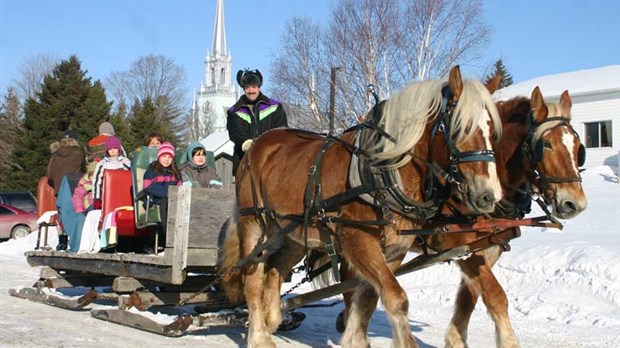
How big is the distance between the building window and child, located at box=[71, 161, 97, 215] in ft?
85.1

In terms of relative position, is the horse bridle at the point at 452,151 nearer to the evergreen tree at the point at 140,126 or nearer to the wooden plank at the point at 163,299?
the wooden plank at the point at 163,299

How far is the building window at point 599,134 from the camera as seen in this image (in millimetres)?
30938

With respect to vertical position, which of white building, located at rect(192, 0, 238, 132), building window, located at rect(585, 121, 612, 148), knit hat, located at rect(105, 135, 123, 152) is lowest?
knit hat, located at rect(105, 135, 123, 152)

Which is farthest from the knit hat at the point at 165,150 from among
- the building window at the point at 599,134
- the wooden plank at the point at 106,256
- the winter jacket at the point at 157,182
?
the building window at the point at 599,134

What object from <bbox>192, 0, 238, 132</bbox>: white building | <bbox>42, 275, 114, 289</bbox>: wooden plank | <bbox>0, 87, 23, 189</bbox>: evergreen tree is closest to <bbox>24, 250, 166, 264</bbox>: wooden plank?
<bbox>42, 275, 114, 289</bbox>: wooden plank

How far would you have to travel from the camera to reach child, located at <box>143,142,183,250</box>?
7.85 m

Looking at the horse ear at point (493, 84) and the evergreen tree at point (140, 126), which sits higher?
the evergreen tree at point (140, 126)

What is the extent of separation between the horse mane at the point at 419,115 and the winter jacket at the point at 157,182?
3.12 metres

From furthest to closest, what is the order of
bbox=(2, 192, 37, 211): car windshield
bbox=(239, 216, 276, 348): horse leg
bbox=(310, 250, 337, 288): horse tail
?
1. bbox=(2, 192, 37, 211): car windshield
2. bbox=(310, 250, 337, 288): horse tail
3. bbox=(239, 216, 276, 348): horse leg

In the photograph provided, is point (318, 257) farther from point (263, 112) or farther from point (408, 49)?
point (408, 49)

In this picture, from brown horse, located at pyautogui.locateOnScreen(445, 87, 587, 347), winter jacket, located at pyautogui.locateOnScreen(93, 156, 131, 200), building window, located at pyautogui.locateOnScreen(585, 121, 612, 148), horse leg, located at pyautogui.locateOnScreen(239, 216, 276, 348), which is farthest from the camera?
building window, located at pyautogui.locateOnScreen(585, 121, 612, 148)

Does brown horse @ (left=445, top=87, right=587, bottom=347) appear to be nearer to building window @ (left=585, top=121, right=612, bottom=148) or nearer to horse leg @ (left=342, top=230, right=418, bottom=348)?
horse leg @ (left=342, top=230, right=418, bottom=348)

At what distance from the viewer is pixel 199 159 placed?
831 cm

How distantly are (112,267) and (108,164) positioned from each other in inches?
57.1
